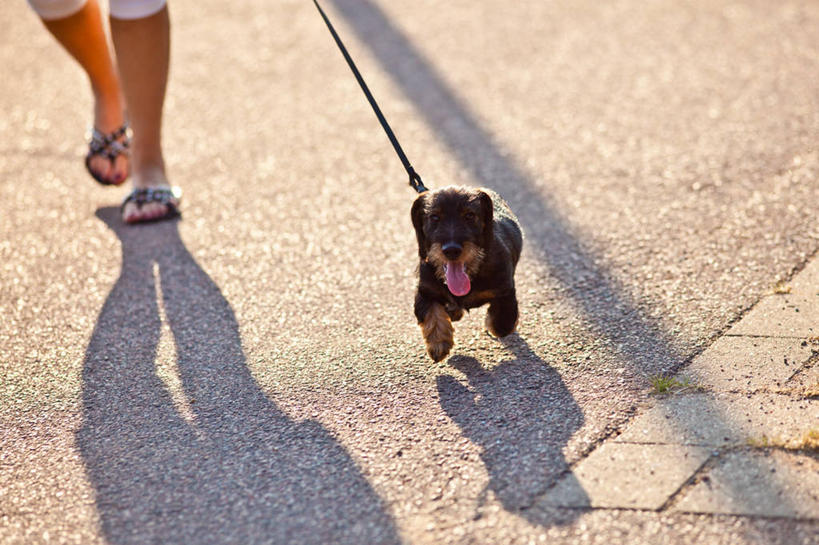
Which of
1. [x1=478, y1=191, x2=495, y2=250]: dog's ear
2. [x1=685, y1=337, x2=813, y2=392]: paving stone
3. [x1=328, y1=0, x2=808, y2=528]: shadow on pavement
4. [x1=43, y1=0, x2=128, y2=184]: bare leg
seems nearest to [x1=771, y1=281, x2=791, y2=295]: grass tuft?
[x1=685, y1=337, x2=813, y2=392]: paving stone

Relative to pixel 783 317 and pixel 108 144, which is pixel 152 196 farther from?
pixel 783 317

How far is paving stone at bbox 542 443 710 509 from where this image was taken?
2889 mm

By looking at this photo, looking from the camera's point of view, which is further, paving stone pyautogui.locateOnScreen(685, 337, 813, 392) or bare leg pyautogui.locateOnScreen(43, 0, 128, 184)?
bare leg pyautogui.locateOnScreen(43, 0, 128, 184)

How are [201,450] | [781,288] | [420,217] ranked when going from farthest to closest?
1. [781,288]
2. [420,217]
3. [201,450]

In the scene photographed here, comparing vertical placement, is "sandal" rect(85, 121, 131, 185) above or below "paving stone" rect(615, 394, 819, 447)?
below

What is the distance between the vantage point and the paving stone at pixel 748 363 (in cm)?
348

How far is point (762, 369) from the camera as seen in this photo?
356 cm

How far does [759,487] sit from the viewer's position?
2875mm

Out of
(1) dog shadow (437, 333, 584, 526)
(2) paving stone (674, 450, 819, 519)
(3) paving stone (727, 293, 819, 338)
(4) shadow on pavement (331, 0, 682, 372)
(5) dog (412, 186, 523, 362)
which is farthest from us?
(4) shadow on pavement (331, 0, 682, 372)

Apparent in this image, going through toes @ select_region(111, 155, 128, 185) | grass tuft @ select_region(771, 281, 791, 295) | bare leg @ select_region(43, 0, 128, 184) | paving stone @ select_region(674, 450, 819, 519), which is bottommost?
toes @ select_region(111, 155, 128, 185)

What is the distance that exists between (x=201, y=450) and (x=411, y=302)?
1291 millimetres

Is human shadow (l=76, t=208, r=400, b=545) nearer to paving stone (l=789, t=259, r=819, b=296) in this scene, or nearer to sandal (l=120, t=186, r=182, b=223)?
sandal (l=120, t=186, r=182, b=223)

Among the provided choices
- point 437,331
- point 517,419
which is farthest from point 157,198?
point 517,419

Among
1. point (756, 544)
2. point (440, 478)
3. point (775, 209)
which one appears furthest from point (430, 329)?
point (775, 209)
